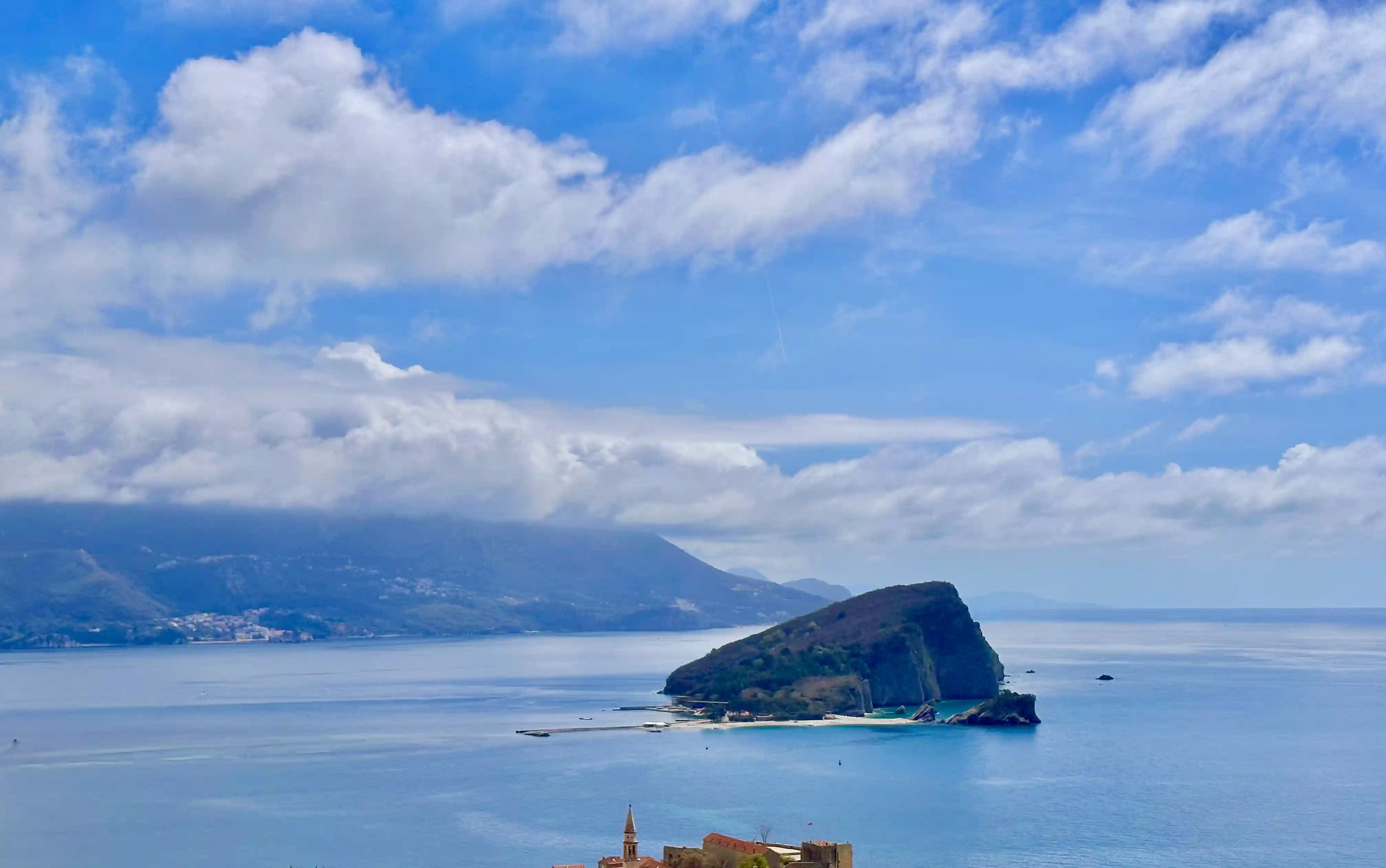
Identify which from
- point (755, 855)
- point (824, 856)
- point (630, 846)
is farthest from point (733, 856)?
point (824, 856)

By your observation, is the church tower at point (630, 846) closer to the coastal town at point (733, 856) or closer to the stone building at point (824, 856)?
the coastal town at point (733, 856)

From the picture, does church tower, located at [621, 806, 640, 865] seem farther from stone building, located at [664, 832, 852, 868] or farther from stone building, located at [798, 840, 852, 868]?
stone building, located at [798, 840, 852, 868]

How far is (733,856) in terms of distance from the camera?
103 metres

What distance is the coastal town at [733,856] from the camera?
314 feet

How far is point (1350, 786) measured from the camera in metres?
175

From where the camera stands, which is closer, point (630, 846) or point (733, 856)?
point (630, 846)

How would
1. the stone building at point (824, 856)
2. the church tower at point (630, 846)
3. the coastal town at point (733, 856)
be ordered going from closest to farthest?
1. the stone building at point (824, 856)
2. the coastal town at point (733, 856)
3. the church tower at point (630, 846)

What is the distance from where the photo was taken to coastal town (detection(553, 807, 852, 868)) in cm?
9562

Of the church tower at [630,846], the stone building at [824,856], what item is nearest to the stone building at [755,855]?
the stone building at [824,856]

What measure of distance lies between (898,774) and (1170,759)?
3874 centimetres

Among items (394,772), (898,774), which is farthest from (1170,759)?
(394,772)

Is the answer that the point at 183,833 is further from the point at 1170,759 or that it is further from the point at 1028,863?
the point at 1170,759

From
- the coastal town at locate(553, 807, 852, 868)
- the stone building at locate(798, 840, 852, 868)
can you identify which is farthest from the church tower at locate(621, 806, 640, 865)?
the stone building at locate(798, 840, 852, 868)

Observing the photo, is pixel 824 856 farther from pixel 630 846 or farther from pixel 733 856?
pixel 630 846
